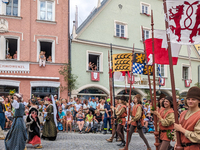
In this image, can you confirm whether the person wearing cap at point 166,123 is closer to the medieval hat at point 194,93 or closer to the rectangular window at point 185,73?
the medieval hat at point 194,93

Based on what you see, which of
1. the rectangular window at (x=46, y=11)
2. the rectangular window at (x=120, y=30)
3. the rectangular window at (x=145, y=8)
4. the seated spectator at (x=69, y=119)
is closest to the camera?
the seated spectator at (x=69, y=119)

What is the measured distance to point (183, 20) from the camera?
3900 millimetres

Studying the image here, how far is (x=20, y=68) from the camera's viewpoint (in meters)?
17.1

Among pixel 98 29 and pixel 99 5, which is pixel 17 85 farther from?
pixel 99 5

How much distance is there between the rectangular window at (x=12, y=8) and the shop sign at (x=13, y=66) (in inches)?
139

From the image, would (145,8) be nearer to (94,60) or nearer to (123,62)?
(94,60)

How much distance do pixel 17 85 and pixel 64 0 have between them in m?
7.23

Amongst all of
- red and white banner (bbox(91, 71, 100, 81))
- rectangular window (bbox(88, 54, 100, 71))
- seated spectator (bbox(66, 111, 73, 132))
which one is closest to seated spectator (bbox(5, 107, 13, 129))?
seated spectator (bbox(66, 111, 73, 132))

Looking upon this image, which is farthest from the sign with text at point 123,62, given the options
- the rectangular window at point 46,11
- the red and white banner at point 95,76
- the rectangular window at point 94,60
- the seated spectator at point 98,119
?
the rectangular window at point 46,11

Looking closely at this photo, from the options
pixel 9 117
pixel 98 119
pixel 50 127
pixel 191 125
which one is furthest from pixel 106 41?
pixel 191 125

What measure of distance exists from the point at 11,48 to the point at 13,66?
4.71 ft

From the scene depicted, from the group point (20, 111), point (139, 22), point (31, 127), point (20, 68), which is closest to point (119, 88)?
point (139, 22)

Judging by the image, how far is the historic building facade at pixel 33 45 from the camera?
17.1 m

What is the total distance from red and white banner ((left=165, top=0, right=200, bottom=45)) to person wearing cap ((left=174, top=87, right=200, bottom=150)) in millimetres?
861
